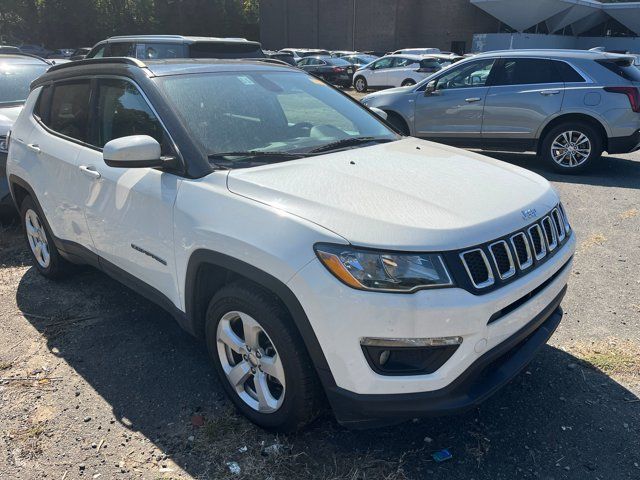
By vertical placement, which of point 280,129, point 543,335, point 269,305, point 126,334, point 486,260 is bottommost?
point 126,334

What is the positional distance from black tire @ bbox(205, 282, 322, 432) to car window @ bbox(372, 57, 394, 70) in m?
21.0

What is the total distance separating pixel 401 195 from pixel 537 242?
703mm

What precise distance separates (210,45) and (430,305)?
744 cm

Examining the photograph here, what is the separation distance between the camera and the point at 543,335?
2701 millimetres

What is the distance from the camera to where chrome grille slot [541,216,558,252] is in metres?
2.68

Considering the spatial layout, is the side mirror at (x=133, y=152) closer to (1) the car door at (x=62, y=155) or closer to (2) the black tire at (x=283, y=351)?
(2) the black tire at (x=283, y=351)

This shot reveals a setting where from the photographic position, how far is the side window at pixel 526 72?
314 inches

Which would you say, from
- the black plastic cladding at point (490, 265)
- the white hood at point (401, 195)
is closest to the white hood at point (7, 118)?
the white hood at point (401, 195)

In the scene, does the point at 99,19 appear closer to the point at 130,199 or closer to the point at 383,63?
the point at 383,63

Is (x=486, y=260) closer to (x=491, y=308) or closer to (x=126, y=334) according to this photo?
(x=491, y=308)

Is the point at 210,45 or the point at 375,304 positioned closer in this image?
the point at 375,304

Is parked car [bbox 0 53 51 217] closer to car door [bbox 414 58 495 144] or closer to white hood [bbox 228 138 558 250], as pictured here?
white hood [bbox 228 138 558 250]

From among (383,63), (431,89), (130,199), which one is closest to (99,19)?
(383,63)

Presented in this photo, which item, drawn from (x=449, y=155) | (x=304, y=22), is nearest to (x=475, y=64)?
(x=449, y=155)
